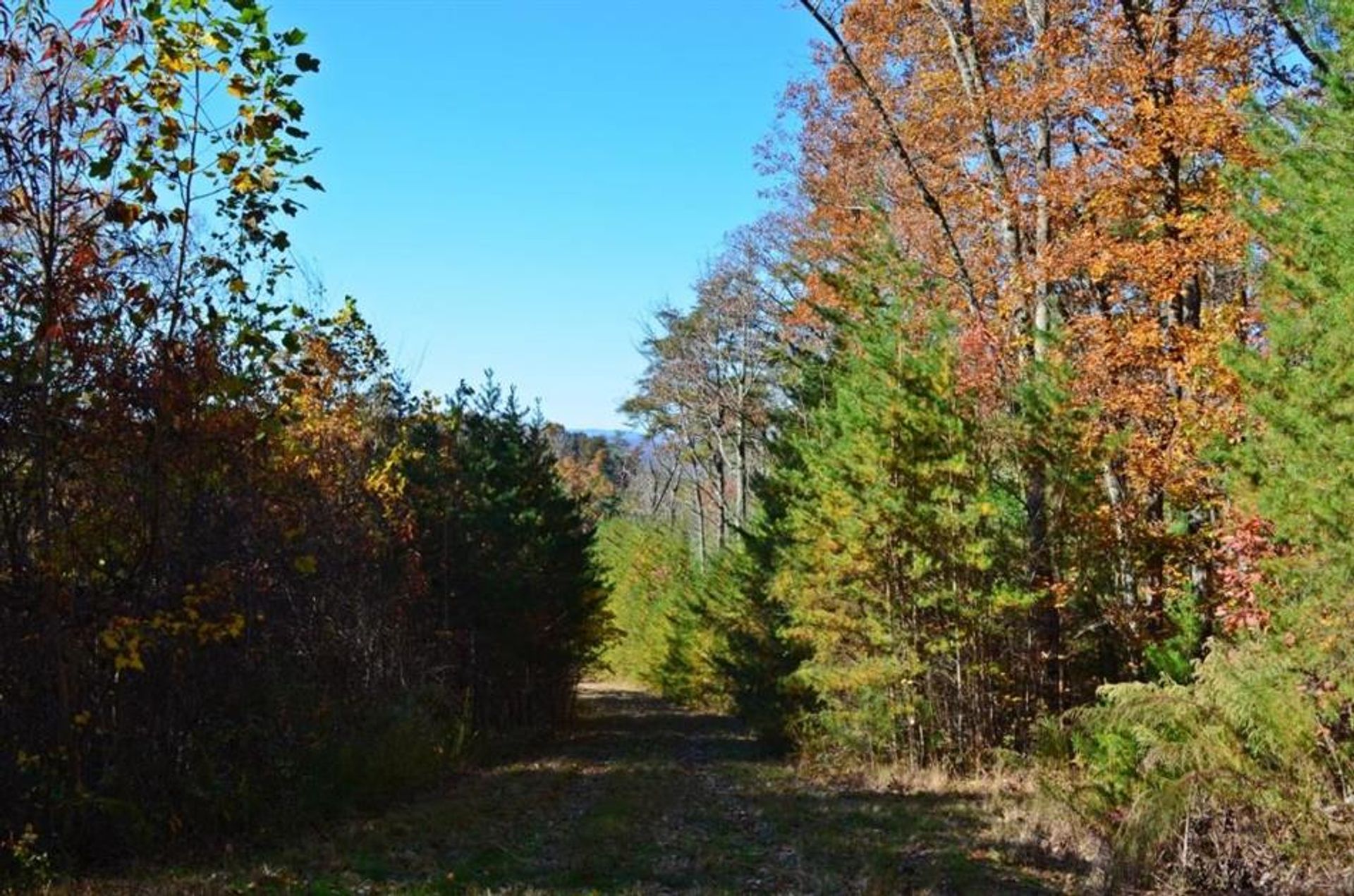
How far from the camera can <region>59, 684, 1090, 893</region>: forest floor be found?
28.0 ft

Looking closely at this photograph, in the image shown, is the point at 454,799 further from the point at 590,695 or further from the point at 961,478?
the point at 590,695

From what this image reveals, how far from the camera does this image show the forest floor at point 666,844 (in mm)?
8547

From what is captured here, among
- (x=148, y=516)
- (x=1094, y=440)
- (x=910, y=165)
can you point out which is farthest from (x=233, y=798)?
(x=910, y=165)

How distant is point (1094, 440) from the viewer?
14680 millimetres

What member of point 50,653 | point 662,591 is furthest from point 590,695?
point 50,653

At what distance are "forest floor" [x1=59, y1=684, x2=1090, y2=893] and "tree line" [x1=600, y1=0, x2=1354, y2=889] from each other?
109 centimetres

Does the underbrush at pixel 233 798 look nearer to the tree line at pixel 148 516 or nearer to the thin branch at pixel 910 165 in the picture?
the tree line at pixel 148 516

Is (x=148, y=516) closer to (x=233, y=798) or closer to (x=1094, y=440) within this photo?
(x=233, y=798)

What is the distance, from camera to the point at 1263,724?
898cm

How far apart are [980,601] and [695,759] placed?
8262 millimetres

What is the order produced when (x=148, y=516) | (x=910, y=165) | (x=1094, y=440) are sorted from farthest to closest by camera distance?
1. (x=910, y=165)
2. (x=1094, y=440)
3. (x=148, y=516)

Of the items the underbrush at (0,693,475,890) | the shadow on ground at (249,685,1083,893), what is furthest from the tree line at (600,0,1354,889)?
the underbrush at (0,693,475,890)

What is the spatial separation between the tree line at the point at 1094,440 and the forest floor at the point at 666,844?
1087 mm

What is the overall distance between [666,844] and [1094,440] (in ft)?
26.5
